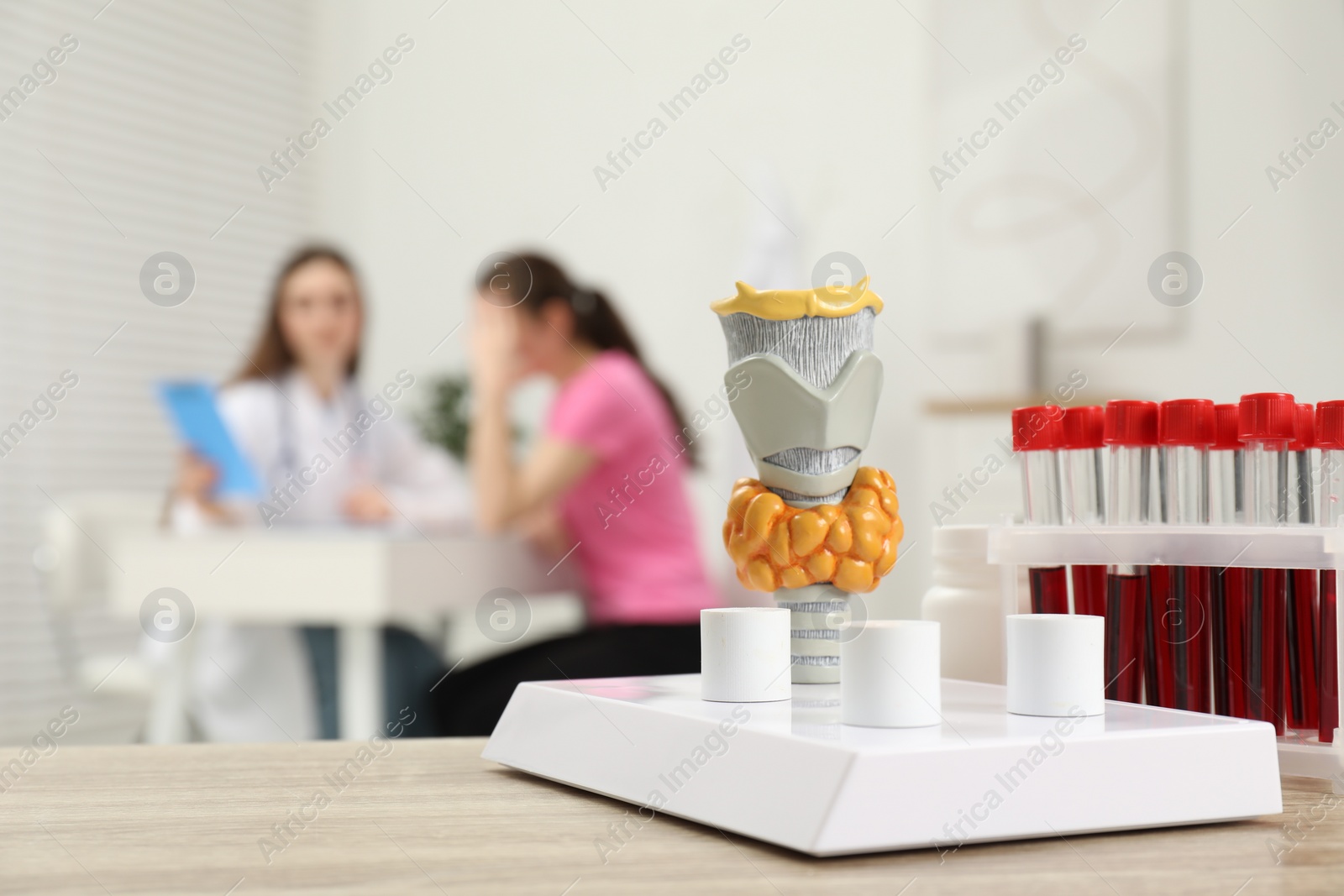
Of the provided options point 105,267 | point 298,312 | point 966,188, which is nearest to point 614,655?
point 298,312

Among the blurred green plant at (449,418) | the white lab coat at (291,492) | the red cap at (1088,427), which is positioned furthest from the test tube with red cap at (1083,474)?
the blurred green plant at (449,418)

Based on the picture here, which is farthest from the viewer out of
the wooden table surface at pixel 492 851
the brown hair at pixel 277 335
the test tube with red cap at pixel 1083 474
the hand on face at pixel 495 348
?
the brown hair at pixel 277 335

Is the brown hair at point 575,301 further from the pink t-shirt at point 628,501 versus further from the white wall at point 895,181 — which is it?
the white wall at point 895,181

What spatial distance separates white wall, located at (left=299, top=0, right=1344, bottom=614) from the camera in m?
1.95

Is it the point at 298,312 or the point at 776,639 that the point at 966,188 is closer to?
the point at 298,312

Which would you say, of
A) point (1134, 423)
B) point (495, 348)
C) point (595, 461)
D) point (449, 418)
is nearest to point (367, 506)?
point (449, 418)

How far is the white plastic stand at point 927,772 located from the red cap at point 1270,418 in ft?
0.47

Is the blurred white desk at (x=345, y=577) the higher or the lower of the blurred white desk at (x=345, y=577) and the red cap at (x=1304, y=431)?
the lower

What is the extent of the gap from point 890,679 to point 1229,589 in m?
0.20

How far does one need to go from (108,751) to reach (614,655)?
39.0 inches

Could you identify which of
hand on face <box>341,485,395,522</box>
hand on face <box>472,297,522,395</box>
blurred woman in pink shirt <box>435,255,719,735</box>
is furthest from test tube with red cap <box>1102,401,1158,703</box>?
hand on face <box>341,485,395,522</box>

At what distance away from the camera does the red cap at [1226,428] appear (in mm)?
591

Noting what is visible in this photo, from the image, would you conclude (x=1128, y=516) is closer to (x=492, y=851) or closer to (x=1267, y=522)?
(x=1267, y=522)

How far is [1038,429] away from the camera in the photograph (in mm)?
640
